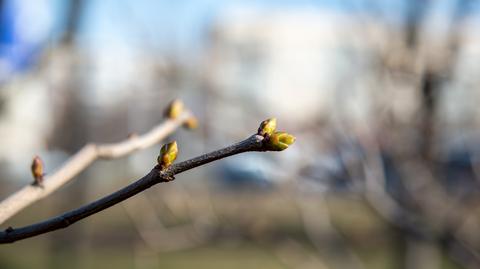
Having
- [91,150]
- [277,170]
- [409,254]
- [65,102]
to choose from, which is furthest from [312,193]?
[65,102]

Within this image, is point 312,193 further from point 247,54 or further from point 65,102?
point 247,54

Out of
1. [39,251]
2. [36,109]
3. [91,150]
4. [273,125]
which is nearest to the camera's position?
[273,125]

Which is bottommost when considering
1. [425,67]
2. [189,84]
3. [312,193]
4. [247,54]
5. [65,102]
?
[312,193]

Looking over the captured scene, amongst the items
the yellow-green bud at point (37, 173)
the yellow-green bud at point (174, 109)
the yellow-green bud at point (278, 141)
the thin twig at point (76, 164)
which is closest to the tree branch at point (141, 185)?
the yellow-green bud at point (278, 141)

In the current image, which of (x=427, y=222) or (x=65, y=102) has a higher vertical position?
(x=65, y=102)

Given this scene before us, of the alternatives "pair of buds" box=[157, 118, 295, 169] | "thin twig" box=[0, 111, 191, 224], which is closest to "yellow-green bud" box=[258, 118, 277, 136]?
"pair of buds" box=[157, 118, 295, 169]

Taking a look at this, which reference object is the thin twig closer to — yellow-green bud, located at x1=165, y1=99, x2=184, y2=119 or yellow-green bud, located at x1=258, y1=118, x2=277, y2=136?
yellow-green bud, located at x1=165, y1=99, x2=184, y2=119

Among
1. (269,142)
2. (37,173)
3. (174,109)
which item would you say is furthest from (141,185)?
(174,109)
